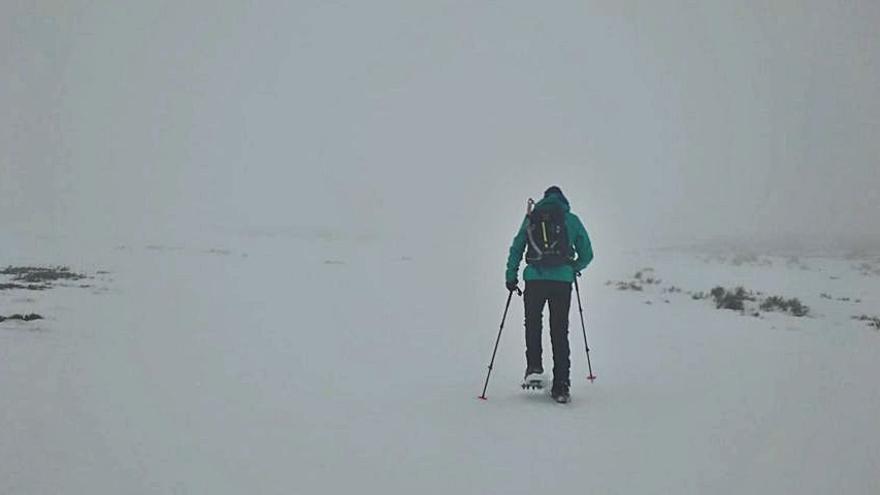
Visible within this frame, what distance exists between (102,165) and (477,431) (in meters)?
143

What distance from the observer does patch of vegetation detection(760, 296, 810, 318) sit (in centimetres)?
1505

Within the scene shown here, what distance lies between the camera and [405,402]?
7.17m

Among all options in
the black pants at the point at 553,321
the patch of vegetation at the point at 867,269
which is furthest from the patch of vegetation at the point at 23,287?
the patch of vegetation at the point at 867,269

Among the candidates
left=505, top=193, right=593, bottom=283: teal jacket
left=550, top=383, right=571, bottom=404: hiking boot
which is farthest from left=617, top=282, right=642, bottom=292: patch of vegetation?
left=550, top=383, right=571, bottom=404: hiking boot

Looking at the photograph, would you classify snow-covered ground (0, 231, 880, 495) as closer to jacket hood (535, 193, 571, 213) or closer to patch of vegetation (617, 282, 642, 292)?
jacket hood (535, 193, 571, 213)

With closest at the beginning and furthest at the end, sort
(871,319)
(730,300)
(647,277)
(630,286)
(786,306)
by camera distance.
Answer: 1. (871,319)
2. (786,306)
3. (730,300)
4. (630,286)
5. (647,277)

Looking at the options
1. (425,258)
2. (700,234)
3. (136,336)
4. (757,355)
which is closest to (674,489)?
(757,355)

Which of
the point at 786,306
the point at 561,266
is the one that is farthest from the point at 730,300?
the point at 561,266

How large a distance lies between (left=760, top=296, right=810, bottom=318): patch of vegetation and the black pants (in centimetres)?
1009

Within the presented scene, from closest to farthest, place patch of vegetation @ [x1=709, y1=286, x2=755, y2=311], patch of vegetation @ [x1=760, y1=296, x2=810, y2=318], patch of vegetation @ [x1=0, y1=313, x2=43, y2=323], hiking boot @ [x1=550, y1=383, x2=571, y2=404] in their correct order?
hiking boot @ [x1=550, y1=383, x2=571, y2=404], patch of vegetation @ [x1=0, y1=313, x2=43, y2=323], patch of vegetation @ [x1=760, y1=296, x2=810, y2=318], patch of vegetation @ [x1=709, y1=286, x2=755, y2=311]

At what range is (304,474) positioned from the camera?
16.3 feet

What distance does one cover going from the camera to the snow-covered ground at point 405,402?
197 inches

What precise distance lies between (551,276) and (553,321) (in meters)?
0.54

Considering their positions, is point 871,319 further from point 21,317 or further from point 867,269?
point 867,269
